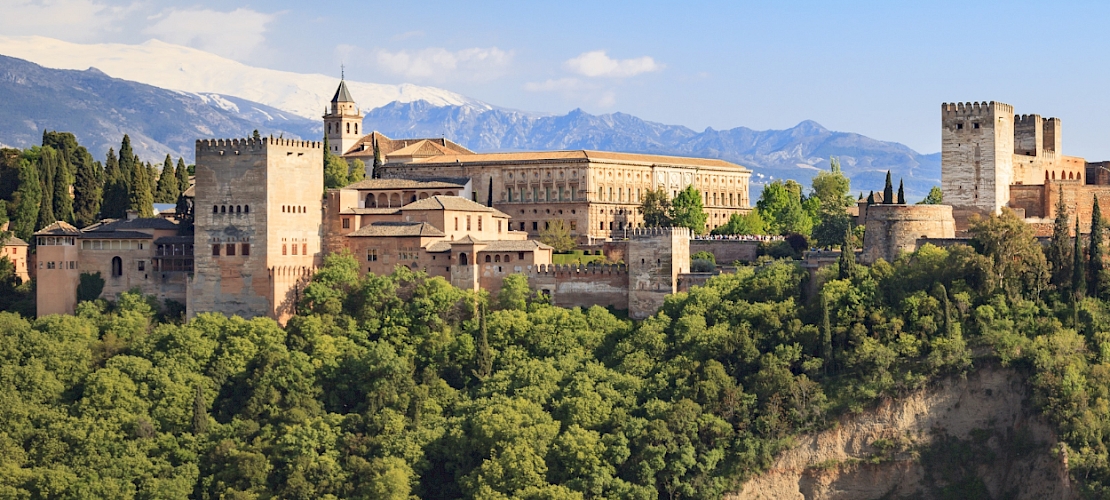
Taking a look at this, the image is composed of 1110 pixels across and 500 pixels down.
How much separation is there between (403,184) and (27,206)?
18.7 meters

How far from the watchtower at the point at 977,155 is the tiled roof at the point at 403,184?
25.6 meters

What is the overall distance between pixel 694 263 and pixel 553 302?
651cm

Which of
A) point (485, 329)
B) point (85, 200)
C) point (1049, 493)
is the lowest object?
point (1049, 493)

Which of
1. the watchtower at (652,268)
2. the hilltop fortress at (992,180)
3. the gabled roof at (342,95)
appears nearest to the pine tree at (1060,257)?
the hilltop fortress at (992,180)

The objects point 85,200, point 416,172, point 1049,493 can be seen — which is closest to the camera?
point 1049,493

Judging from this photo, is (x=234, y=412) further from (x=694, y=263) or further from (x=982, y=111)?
(x=982, y=111)

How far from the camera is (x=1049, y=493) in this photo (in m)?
56.7

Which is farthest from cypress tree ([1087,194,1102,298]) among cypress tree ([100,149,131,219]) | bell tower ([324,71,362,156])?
bell tower ([324,71,362,156])

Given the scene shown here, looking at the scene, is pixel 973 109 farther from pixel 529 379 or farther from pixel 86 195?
pixel 86 195

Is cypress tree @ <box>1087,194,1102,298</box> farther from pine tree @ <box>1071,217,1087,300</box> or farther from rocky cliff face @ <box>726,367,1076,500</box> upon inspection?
rocky cliff face @ <box>726,367,1076,500</box>

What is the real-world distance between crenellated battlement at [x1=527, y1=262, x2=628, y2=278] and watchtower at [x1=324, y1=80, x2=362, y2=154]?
152 ft

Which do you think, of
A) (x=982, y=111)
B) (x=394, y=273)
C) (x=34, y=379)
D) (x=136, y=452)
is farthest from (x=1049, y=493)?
(x=34, y=379)

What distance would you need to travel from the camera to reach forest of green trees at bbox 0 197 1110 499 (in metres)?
57.4

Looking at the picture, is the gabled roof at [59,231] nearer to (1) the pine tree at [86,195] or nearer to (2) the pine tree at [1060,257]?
(1) the pine tree at [86,195]
